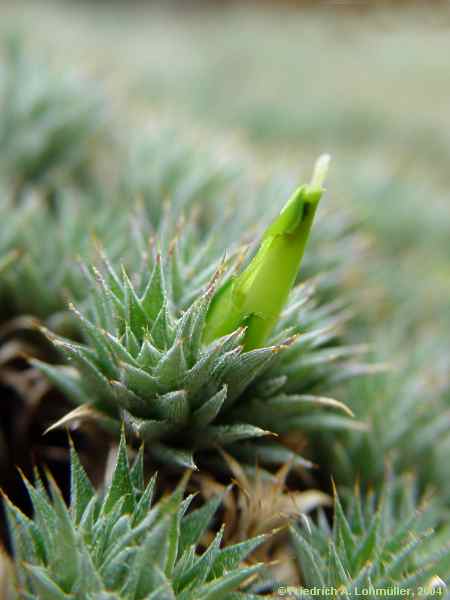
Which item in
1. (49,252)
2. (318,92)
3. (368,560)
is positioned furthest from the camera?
(318,92)

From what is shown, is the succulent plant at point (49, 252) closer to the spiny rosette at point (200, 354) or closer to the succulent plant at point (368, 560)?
the spiny rosette at point (200, 354)

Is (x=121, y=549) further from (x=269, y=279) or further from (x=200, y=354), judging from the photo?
(x=269, y=279)

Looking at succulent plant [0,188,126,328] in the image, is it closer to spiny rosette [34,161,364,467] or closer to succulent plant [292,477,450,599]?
spiny rosette [34,161,364,467]

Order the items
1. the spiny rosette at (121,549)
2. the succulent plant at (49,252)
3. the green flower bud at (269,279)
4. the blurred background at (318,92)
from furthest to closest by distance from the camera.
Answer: the blurred background at (318,92)
the succulent plant at (49,252)
the green flower bud at (269,279)
the spiny rosette at (121,549)

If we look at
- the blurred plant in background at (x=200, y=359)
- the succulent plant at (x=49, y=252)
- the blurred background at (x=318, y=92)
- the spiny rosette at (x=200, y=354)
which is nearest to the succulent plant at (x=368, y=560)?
the blurred plant in background at (x=200, y=359)

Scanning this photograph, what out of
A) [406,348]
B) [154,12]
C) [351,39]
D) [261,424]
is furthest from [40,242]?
[154,12]

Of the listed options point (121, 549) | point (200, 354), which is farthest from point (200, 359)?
point (121, 549)
